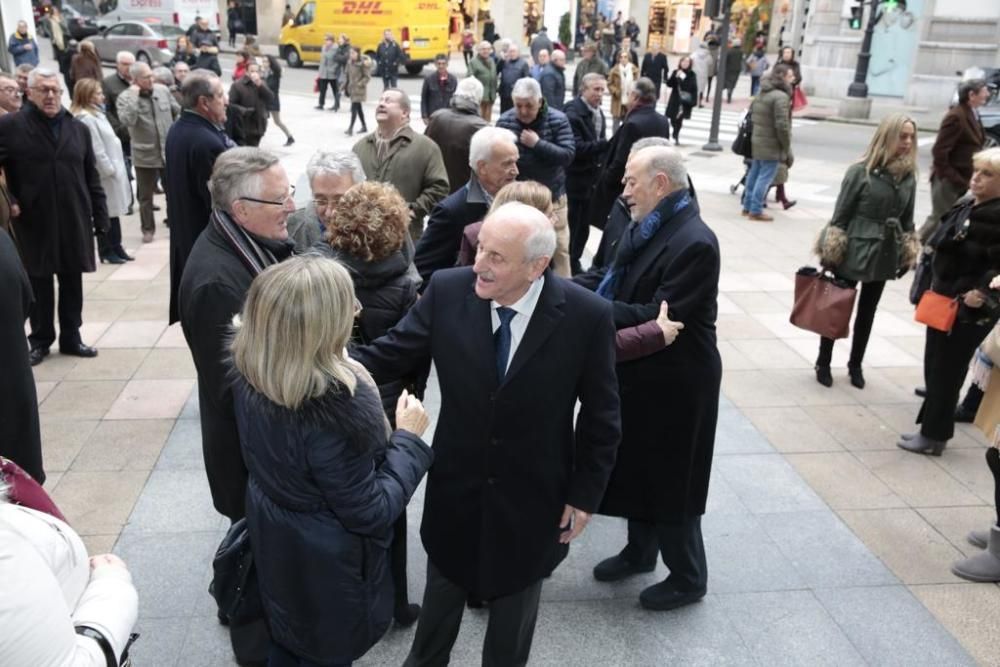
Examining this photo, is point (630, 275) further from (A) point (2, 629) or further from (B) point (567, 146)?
(B) point (567, 146)

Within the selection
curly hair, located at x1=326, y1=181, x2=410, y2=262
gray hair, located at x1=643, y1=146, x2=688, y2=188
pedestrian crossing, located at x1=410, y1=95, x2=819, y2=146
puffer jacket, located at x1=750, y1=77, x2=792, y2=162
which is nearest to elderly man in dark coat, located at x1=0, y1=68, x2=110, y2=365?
curly hair, located at x1=326, y1=181, x2=410, y2=262

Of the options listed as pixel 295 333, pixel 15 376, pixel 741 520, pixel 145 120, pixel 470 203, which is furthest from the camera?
pixel 145 120

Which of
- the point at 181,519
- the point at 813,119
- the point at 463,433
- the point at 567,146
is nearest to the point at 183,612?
the point at 181,519

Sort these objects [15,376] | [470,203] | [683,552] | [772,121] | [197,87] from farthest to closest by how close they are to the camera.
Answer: [772,121]
[197,87]
[470,203]
[683,552]
[15,376]

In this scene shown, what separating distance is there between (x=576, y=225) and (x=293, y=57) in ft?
82.7

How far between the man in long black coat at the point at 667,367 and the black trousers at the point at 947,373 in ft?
7.88

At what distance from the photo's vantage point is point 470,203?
4.67m

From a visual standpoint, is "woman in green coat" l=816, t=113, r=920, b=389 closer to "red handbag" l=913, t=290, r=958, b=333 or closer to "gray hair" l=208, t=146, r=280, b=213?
"red handbag" l=913, t=290, r=958, b=333

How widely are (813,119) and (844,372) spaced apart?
18.0 m

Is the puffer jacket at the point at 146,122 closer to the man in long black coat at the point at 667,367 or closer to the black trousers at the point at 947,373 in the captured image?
the man in long black coat at the point at 667,367

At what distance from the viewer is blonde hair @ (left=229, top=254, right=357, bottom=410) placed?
2238 mm

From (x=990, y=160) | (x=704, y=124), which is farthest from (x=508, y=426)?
(x=704, y=124)

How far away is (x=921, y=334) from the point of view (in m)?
7.52

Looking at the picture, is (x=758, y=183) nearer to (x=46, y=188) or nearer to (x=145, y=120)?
(x=145, y=120)
